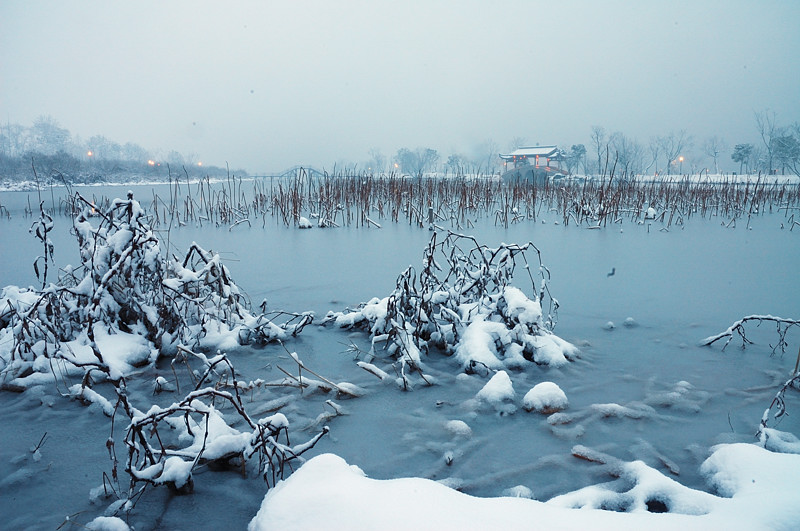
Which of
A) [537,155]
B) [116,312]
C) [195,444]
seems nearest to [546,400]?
[195,444]

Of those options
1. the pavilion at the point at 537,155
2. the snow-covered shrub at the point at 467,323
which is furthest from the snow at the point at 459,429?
the pavilion at the point at 537,155

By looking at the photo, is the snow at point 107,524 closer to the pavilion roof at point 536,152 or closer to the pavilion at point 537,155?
the pavilion at point 537,155

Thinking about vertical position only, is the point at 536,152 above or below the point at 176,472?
above

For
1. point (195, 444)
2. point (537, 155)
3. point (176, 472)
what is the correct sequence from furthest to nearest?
1. point (537, 155)
2. point (195, 444)
3. point (176, 472)

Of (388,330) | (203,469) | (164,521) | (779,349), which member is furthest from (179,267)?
(779,349)

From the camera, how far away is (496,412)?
169cm

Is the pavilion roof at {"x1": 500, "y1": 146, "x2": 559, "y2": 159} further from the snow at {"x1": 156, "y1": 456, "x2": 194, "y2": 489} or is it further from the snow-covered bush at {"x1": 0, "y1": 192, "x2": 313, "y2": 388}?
the snow at {"x1": 156, "y1": 456, "x2": 194, "y2": 489}

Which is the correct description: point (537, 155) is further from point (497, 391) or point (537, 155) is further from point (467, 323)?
point (497, 391)

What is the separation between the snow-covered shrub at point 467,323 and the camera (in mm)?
2125

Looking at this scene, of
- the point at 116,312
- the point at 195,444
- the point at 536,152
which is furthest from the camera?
the point at 536,152

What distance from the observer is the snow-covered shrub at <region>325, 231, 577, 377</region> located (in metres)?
2.12

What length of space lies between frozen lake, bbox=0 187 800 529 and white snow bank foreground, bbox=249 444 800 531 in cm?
21

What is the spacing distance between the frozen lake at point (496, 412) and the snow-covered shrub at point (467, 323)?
10 cm

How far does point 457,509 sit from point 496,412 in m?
A: 0.76
